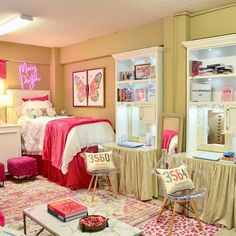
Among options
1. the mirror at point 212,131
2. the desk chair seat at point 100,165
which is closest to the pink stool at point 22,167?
the desk chair seat at point 100,165

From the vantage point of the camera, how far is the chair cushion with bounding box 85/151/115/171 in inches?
148

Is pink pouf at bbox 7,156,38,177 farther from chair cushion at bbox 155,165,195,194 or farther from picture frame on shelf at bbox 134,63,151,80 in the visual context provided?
chair cushion at bbox 155,165,195,194

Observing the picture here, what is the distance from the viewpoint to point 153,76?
4.00 meters

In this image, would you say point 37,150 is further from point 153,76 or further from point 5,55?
point 153,76

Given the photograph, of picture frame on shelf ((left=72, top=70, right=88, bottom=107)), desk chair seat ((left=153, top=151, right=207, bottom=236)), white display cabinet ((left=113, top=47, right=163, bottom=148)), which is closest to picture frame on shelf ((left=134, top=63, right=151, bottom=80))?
white display cabinet ((left=113, top=47, right=163, bottom=148))

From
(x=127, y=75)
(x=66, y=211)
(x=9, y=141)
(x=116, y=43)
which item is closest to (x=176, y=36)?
(x=127, y=75)

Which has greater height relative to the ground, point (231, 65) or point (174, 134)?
point (231, 65)

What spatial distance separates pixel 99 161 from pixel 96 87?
193cm

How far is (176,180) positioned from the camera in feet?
9.43

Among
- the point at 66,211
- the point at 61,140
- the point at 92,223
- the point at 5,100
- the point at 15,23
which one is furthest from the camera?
the point at 5,100

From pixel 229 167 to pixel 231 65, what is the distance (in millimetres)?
1252

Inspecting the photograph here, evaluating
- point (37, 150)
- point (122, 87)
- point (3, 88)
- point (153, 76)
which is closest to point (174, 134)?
point (153, 76)

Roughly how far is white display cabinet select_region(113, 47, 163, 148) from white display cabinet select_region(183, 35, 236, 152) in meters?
0.50

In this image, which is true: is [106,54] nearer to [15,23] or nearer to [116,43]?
[116,43]
